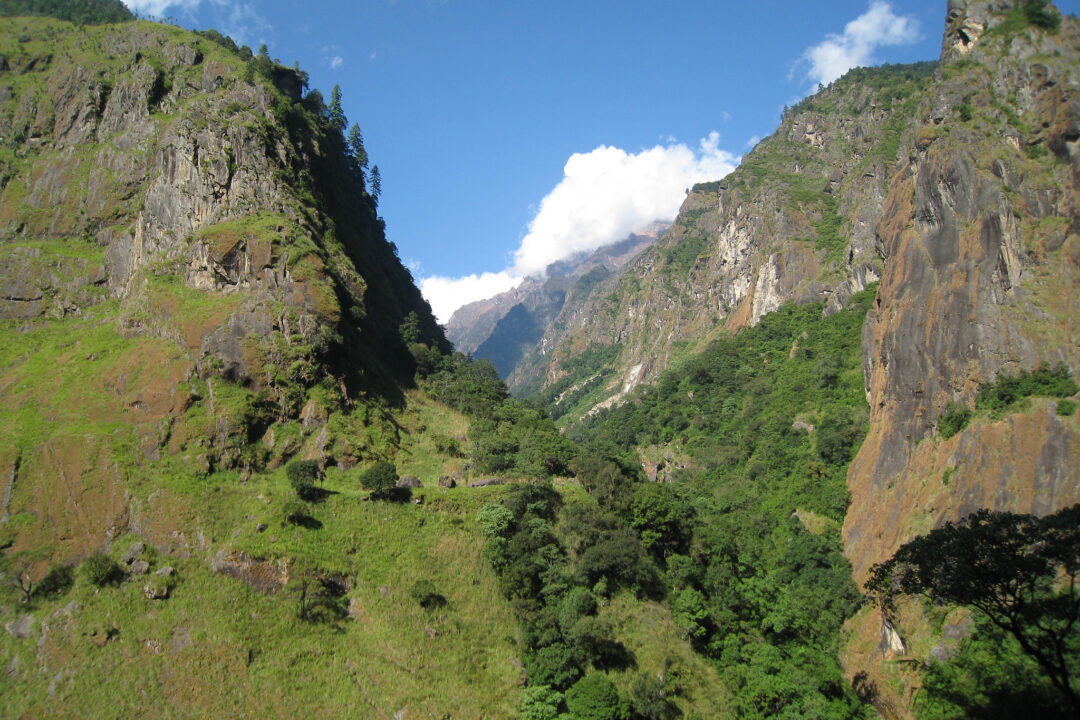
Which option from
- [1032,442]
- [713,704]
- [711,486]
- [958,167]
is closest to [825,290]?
[711,486]

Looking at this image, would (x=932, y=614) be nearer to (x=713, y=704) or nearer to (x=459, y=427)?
(x=713, y=704)

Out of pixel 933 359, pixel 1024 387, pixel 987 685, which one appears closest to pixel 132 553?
pixel 987 685

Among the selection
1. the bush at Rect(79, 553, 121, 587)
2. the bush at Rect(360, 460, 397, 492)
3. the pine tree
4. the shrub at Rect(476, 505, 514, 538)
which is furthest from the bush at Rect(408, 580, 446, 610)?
the pine tree

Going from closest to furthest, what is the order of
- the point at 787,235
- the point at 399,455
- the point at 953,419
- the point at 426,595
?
the point at 426,595
the point at 953,419
the point at 399,455
the point at 787,235

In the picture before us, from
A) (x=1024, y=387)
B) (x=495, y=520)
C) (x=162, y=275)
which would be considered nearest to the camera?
(x=495, y=520)

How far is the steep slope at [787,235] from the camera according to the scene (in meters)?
120

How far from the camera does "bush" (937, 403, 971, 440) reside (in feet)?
166

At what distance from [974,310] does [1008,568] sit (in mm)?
40932

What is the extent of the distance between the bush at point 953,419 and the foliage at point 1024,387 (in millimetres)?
1053

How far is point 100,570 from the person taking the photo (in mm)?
36406

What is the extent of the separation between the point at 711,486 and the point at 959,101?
165 ft

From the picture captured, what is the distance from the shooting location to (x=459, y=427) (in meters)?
64.4

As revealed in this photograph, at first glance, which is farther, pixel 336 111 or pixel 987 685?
pixel 336 111

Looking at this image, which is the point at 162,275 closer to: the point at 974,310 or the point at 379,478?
the point at 379,478
